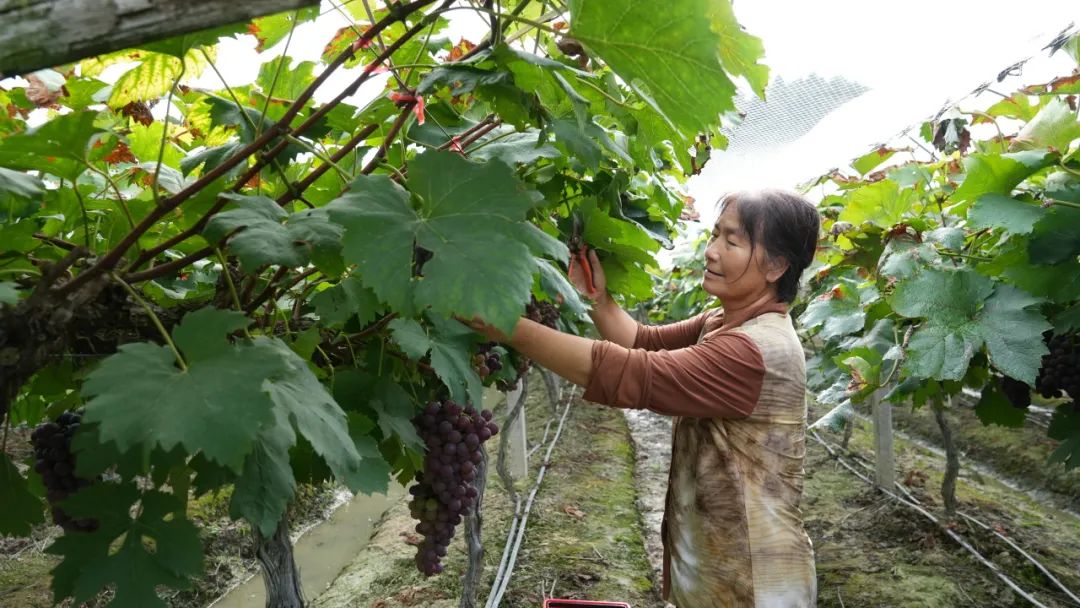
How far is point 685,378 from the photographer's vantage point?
1.61m

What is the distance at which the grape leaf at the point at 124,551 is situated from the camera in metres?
0.97

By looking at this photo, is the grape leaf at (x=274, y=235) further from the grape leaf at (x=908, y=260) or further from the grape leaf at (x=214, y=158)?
the grape leaf at (x=908, y=260)

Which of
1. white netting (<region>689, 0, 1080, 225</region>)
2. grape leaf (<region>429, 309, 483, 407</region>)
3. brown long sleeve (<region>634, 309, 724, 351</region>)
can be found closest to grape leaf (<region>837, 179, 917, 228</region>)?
brown long sleeve (<region>634, 309, 724, 351</region>)

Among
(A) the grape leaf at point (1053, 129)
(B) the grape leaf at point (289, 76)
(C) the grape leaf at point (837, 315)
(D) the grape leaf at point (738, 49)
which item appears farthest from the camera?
(C) the grape leaf at point (837, 315)

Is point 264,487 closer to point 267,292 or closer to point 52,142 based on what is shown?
point 267,292

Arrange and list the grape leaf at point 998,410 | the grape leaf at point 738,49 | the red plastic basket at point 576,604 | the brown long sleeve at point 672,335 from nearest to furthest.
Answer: the grape leaf at point 738,49 < the brown long sleeve at point 672,335 < the red plastic basket at point 576,604 < the grape leaf at point 998,410

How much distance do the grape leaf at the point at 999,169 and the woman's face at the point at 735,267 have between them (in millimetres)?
730

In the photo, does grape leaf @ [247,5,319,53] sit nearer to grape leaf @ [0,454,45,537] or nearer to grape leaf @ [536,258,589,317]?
grape leaf @ [536,258,589,317]

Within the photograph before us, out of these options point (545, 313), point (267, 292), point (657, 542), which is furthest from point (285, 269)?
point (657, 542)

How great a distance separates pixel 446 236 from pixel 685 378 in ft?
2.71

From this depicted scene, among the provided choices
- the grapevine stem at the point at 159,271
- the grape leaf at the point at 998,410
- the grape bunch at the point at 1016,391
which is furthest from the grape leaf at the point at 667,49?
the grape leaf at the point at 998,410

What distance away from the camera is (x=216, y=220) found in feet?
3.00

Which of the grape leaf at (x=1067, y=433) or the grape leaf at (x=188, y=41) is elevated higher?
the grape leaf at (x=188, y=41)

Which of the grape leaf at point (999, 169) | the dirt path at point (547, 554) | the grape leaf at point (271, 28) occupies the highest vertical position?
the grape leaf at point (271, 28)
